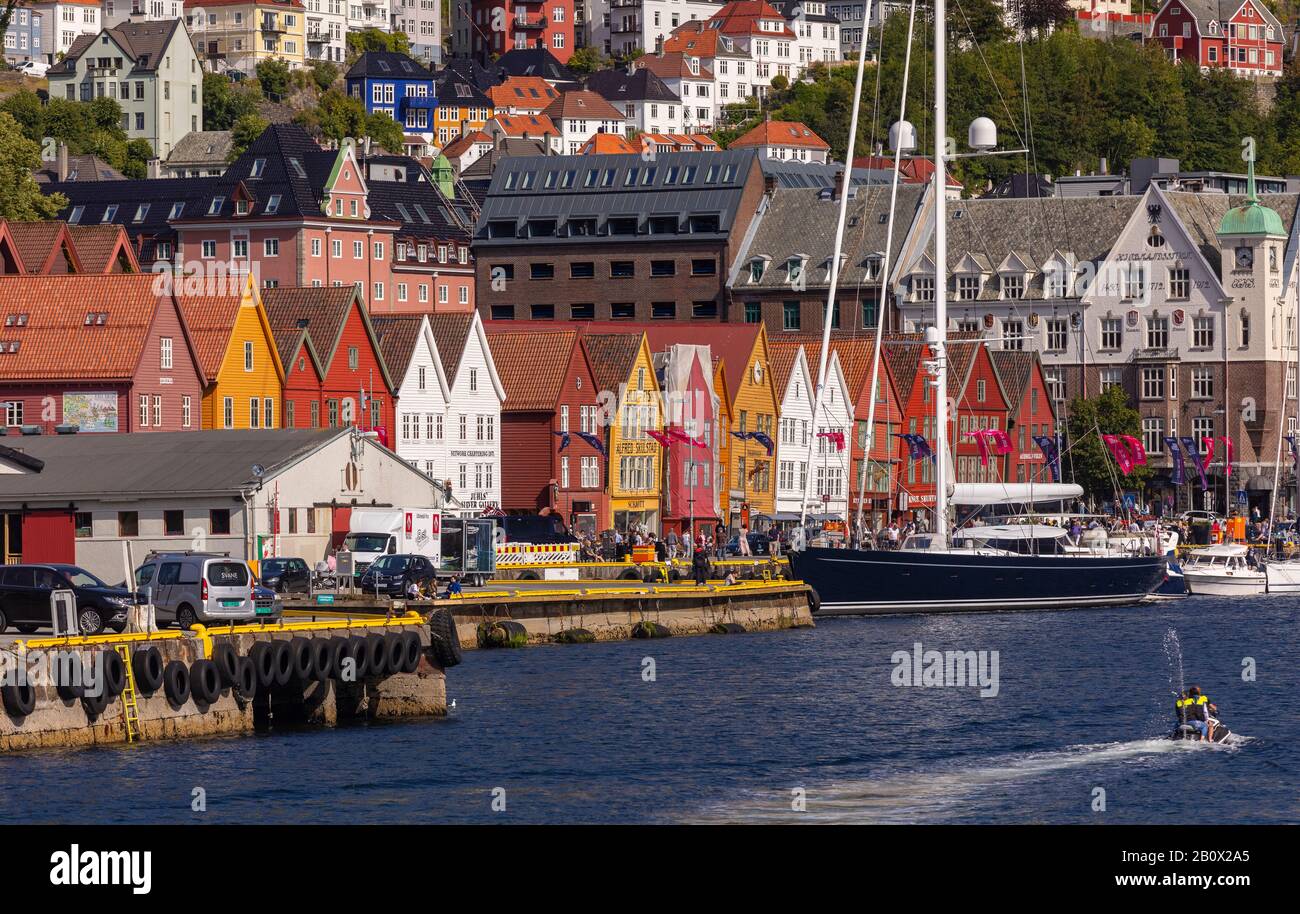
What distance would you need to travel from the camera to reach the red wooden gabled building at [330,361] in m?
89.8

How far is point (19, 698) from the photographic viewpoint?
3862cm

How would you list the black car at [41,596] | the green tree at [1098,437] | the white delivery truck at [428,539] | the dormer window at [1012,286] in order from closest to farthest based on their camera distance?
the black car at [41,596] < the white delivery truck at [428,539] < the green tree at [1098,437] < the dormer window at [1012,286]

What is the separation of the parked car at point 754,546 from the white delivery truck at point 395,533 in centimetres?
2390

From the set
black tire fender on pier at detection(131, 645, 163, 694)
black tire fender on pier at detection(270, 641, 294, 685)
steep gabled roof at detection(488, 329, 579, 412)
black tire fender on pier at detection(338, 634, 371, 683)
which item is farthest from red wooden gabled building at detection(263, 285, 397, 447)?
black tire fender on pier at detection(131, 645, 163, 694)

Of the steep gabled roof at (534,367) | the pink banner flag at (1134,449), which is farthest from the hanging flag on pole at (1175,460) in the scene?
the steep gabled roof at (534,367)

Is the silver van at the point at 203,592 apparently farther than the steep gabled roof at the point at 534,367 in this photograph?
No

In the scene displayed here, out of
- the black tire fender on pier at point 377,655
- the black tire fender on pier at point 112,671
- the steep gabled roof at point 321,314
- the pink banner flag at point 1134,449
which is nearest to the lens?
the black tire fender on pier at point 112,671

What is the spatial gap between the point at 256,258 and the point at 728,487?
40573 mm

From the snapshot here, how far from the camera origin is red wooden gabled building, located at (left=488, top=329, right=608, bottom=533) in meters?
98.3

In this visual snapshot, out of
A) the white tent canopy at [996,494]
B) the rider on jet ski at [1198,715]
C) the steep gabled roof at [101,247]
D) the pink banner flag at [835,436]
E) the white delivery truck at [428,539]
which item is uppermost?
the steep gabled roof at [101,247]

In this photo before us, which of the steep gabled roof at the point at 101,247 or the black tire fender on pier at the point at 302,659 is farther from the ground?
the steep gabled roof at the point at 101,247

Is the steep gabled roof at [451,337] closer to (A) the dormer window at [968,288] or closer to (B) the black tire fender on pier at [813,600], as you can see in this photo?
(B) the black tire fender on pier at [813,600]
